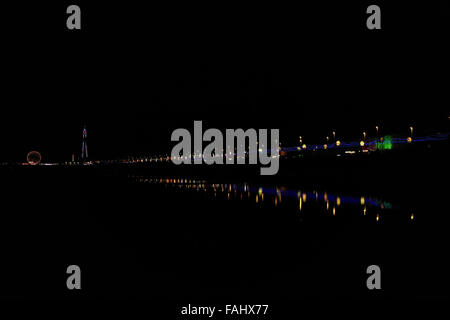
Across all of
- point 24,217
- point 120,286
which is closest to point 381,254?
point 120,286

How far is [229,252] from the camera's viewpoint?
22.8 feet

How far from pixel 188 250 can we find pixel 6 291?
2.56 meters

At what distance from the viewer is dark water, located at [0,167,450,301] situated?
16.9 ft

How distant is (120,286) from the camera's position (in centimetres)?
522
